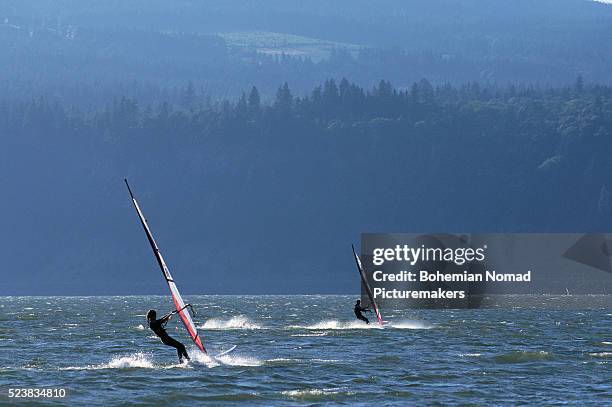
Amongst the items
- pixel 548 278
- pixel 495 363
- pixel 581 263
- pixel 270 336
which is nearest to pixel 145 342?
pixel 270 336

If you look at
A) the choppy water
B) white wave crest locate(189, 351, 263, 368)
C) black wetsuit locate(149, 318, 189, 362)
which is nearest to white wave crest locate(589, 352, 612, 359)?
the choppy water

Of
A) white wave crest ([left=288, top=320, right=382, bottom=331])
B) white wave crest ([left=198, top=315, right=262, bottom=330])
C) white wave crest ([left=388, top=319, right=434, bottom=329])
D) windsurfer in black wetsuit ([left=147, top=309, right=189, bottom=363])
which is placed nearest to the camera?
windsurfer in black wetsuit ([left=147, top=309, right=189, bottom=363])

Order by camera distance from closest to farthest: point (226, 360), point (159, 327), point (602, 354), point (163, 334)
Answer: point (159, 327) < point (163, 334) < point (226, 360) < point (602, 354)

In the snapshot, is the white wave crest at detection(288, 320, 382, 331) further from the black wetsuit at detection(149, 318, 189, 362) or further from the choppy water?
the black wetsuit at detection(149, 318, 189, 362)

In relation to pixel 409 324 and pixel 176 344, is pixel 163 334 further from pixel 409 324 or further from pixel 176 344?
pixel 409 324

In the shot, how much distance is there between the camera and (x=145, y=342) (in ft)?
221

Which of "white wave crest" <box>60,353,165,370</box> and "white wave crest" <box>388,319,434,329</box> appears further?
"white wave crest" <box>388,319,434,329</box>

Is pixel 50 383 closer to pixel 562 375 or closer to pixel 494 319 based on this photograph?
pixel 562 375

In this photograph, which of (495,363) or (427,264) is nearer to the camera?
(495,363)

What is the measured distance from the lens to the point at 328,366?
5231cm

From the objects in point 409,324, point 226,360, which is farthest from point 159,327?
point 409,324

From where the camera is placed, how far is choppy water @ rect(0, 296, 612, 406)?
4309 centimetres

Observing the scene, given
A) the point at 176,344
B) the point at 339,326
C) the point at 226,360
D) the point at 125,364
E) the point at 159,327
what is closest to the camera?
the point at 159,327

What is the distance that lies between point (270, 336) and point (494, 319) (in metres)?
26.2
